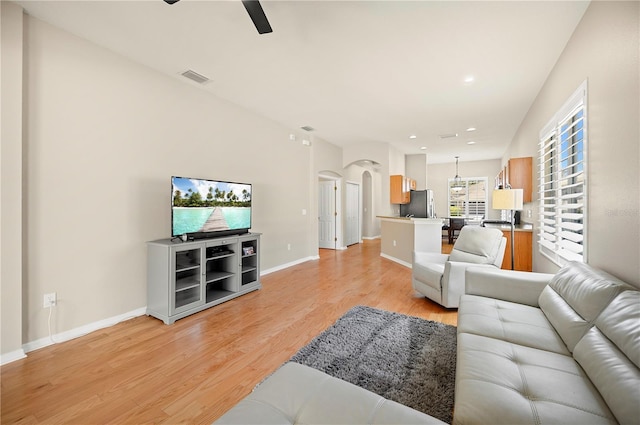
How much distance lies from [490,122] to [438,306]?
3895 mm

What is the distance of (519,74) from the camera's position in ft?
10.7

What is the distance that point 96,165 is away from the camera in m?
2.66

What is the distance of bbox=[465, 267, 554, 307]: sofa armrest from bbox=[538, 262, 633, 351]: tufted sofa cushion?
0.21 meters

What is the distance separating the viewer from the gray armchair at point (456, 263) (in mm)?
2918

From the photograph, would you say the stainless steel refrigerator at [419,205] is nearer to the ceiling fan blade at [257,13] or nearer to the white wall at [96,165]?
the white wall at [96,165]

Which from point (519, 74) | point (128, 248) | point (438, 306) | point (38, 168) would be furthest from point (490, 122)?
point (38, 168)

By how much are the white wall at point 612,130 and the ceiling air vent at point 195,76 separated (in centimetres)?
372

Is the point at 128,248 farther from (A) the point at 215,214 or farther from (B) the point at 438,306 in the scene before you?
(B) the point at 438,306

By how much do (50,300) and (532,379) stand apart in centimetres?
353

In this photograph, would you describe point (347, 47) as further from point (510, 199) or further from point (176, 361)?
point (176, 361)

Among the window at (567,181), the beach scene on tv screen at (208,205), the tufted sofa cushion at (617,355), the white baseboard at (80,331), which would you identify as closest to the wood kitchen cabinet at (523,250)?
the window at (567,181)

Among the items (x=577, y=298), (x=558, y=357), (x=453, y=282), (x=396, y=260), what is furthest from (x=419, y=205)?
(x=558, y=357)

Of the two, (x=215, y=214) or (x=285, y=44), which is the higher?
(x=285, y=44)

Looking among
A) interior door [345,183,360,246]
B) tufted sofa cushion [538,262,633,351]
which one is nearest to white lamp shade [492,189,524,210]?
tufted sofa cushion [538,262,633,351]
